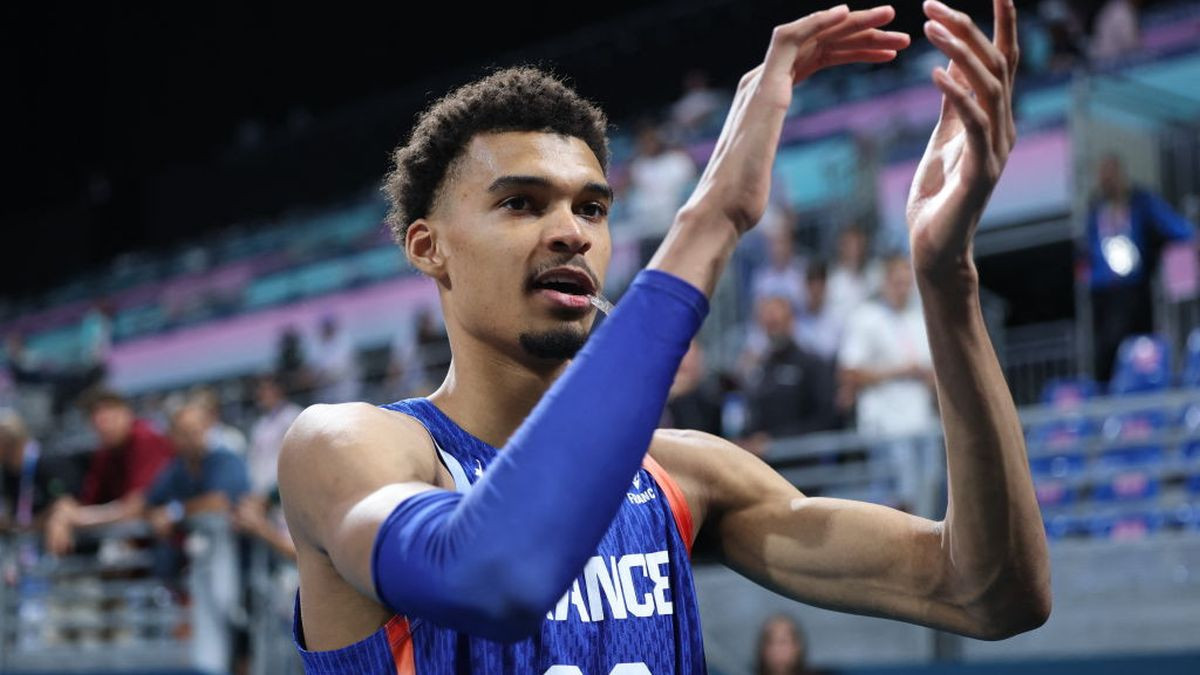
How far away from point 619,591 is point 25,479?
7.62 metres

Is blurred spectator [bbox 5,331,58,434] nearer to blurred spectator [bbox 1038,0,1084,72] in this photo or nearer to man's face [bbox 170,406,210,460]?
man's face [bbox 170,406,210,460]

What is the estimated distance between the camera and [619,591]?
7.86ft

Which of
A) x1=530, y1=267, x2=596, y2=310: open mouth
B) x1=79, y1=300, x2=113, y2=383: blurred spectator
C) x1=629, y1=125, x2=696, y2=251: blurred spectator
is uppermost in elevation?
x1=79, y1=300, x2=113, y2=383: blurred spectator

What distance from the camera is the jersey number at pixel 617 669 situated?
2271 millimetres

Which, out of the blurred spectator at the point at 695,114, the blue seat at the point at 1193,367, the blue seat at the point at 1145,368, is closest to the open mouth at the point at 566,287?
the blue seat at the point at 1193,367

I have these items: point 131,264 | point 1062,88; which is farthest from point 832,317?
point 131,264

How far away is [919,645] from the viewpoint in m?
6.70

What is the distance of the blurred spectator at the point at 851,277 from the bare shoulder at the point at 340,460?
19.0ft

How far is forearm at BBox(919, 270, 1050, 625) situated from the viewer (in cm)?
213

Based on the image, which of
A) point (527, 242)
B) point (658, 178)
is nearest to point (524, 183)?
point (527, 242)

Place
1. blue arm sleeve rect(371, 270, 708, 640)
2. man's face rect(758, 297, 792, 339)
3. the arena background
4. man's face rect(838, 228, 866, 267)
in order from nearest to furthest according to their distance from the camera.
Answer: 1. blue arm sleeve rect(371, 270, 708, 640)
2. the arena background
3. man's face rect(758, 297, 792, 339)
4. man's face rect(838, 228, 866, 267)

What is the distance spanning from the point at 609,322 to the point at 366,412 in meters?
0.56

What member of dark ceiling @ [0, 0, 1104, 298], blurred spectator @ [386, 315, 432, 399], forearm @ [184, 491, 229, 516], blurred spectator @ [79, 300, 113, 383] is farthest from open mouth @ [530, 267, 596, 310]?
dark ceiling @ [0, 0, 1104, 298]

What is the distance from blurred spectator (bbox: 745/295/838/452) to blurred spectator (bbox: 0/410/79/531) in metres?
4.39
